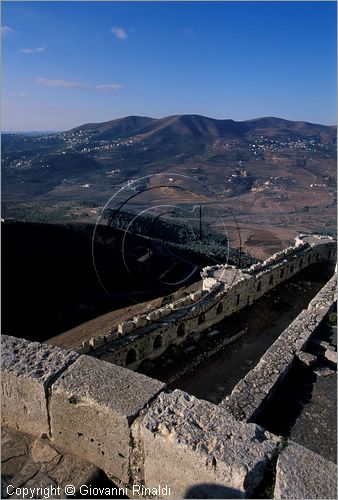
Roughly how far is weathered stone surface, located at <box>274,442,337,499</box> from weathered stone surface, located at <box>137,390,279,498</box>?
17 cm

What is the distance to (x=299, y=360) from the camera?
8508 mm

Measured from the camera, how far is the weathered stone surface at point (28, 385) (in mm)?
4453

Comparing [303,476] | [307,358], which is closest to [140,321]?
[307,358]

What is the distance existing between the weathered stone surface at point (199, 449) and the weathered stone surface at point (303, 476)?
170mm

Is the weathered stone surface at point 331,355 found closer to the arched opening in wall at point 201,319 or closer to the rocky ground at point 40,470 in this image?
the arched opening in wall at point 201,319

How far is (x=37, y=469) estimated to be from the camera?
13.5 feet

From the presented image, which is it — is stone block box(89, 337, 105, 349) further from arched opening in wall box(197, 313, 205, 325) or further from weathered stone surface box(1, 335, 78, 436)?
weathered stone surface box(1, 335, 78, 436)

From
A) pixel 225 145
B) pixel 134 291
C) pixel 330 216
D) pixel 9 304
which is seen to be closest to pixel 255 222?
pixel 330 216

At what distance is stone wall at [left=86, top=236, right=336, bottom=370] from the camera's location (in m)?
11.2

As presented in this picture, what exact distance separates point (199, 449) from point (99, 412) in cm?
115

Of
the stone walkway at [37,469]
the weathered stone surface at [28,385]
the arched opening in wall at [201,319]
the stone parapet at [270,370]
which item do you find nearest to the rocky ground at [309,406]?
the stone parapet at [270,370]

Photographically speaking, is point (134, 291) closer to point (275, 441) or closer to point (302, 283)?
point (302, 283)

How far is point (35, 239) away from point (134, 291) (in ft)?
27.8

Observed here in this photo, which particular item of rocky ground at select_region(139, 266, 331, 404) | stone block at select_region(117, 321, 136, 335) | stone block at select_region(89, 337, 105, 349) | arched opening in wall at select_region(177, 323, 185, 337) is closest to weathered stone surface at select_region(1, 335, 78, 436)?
stone block at select_region(89, 337, 105, 349)
